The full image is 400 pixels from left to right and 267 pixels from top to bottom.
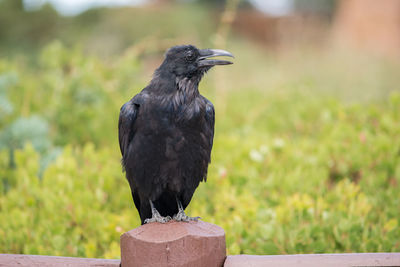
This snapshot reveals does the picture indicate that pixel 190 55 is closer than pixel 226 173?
Yes

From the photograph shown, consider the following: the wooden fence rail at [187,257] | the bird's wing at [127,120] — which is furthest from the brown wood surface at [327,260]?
the bird's wing at [127,120]

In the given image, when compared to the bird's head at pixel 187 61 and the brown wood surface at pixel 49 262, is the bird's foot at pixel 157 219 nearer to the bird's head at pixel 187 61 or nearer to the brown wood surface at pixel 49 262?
the brown wood surface at pixel 49 262

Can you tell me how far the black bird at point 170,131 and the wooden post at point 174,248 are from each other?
0.59 m

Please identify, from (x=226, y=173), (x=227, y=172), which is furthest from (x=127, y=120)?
(x=227, y=172)

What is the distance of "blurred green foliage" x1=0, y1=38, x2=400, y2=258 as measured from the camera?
2.96 m

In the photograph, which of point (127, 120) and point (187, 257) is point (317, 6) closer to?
point (127, 120)

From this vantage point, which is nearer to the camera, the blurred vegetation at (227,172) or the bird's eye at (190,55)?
the bird's eye at (190,55)

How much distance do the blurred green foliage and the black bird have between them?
0.47m

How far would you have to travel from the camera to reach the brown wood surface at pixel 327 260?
170cm

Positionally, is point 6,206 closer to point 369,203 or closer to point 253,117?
point 369,203

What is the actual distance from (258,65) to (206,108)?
1008 centimetres

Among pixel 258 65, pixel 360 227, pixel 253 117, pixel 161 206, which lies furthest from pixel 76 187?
pixel 258 65

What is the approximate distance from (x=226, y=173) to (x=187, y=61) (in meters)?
1.50

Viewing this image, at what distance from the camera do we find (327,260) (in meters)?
1.73
